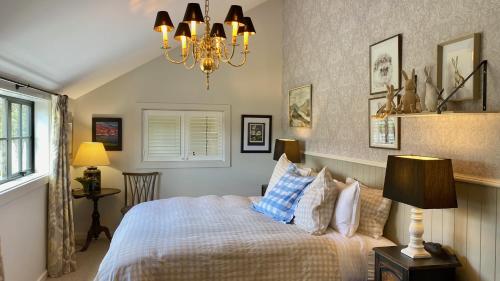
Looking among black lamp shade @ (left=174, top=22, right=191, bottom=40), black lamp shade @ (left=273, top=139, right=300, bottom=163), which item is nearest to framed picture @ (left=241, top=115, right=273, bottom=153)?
black lamp shade @ (left=273, top=139, right=300, bottom=163)

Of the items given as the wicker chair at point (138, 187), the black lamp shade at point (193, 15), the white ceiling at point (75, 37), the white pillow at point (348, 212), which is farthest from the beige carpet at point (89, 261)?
the black lamp shade at point (193, 15)

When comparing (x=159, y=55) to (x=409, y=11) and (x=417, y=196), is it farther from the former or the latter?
(x=417, y=196)

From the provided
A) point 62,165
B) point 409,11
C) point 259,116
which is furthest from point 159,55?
point 409,11

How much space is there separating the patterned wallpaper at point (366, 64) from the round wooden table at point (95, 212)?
2484 millimetres

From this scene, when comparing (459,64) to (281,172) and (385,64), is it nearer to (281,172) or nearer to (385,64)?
(385,64)

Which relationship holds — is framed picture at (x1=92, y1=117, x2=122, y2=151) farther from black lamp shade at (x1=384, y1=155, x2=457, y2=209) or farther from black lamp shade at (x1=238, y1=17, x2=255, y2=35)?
black lamp shade at (x1=384, y1=155, x2=457, y2=209)

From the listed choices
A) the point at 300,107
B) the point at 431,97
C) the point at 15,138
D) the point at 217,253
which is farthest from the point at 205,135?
the point at 431,97

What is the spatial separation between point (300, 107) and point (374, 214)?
215cm

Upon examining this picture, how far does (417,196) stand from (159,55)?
3.95 metres

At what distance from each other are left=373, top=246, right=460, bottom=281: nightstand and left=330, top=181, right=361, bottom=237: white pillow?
0.43 m

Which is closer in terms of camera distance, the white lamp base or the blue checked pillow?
the white lamp base

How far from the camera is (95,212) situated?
475 centimetres

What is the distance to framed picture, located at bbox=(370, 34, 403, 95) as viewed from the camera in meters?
2.89

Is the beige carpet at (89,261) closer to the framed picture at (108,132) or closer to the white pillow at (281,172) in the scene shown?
the framed picture at (108,132)
